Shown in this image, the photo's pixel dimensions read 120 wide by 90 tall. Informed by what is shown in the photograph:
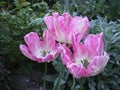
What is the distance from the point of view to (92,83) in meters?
2.65

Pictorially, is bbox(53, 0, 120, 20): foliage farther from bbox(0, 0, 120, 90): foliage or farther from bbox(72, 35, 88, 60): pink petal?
bbox(72, 35, 88, 60): pink petal

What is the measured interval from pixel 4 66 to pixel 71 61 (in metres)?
1.72

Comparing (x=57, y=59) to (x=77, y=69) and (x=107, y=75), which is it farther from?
(x=77, y=69)

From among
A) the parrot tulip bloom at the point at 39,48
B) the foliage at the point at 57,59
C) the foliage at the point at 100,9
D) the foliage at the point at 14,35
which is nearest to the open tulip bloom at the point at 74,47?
the parrot tulip bloom at the point at 39,48

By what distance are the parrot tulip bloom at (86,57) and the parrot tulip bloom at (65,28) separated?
0.15 feet

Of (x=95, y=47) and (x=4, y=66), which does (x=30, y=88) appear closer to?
(x=4, y=66)

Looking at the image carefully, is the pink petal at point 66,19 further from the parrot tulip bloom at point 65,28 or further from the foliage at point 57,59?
the foliage at point 57,59

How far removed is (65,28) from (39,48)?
0.21m

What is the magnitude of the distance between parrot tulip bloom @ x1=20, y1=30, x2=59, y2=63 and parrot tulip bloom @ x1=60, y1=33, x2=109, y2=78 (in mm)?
80

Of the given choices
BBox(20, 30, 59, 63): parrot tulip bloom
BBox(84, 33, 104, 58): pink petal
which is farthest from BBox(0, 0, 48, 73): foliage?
BBox(84, 33, 104, 58): pink petal

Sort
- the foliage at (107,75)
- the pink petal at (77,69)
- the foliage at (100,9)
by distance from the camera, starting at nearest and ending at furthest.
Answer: the pink petal at (77,69)
the foliage at (107,75)
the foliage at (100,9)

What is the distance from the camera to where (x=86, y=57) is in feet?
4.09

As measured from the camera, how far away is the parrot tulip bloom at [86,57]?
43.9 inches

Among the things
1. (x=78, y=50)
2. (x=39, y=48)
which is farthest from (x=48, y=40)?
(x=78, y=50)
